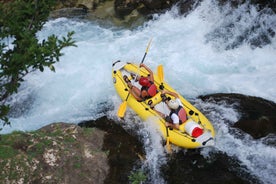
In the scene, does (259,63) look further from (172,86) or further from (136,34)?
(136,34)

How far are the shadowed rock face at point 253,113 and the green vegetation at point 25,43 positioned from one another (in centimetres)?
515

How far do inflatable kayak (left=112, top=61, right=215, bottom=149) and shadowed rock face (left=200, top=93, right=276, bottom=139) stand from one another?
839 millimetres

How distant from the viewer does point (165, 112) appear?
8000mm

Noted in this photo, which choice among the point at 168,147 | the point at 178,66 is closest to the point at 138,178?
the point at 168,147

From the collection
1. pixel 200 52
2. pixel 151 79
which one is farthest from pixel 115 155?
pixel 200 52

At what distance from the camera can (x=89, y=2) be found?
539 inches

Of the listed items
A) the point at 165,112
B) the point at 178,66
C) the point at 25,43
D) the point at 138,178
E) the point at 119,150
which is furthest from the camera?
the point at 178,66

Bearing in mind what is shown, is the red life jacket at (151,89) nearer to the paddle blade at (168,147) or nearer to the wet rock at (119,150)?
the wet rock at (119,150)

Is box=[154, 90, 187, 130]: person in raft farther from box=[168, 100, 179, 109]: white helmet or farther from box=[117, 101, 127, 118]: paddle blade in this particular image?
box=[117, 101, 127, 118]: paddle blade

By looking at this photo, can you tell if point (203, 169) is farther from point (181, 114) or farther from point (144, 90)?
point (144, 90)

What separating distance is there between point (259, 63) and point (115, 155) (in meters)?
5.03

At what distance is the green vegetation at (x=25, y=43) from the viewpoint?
3582 mm

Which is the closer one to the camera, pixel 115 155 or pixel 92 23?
pixel 115 155

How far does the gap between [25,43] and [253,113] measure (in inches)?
231
